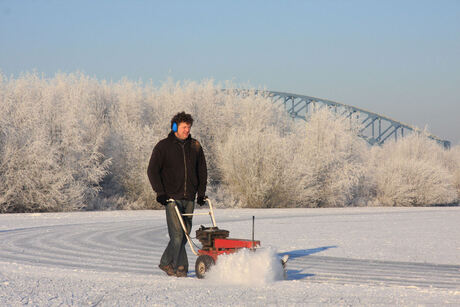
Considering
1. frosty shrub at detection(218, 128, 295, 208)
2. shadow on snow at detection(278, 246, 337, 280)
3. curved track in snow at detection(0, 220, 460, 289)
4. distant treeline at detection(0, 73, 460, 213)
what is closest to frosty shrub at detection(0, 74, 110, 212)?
distant treeline at detection(0, 73, 460, 213)

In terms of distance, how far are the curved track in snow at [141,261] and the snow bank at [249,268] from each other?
96 cm

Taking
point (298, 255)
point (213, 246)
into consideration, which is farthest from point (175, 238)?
point (298, 255)

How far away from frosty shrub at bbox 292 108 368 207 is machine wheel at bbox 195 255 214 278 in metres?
27.5

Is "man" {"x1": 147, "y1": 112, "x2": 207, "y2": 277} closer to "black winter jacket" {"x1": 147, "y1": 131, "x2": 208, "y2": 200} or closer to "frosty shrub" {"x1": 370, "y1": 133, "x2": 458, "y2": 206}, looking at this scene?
"black winter jacket" {"x1": 147, "y1": 131, "x2": 208, "y2": 200}

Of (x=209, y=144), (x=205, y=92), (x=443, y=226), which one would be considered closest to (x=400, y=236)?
(x=443, y=226)

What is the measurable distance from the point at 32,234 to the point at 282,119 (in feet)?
→ 105

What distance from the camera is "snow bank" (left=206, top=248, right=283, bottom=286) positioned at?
7.89 meters

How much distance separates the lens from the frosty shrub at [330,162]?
37062mm

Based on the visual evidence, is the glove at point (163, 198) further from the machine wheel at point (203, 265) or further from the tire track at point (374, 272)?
the tire track at point (374, 272)

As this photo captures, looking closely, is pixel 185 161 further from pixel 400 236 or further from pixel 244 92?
pixel 244 92

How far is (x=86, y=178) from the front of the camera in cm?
3147

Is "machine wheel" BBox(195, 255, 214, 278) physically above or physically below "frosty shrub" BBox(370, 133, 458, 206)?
below

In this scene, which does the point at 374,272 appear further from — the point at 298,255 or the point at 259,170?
the point at 259,170

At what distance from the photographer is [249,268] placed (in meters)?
7.92
